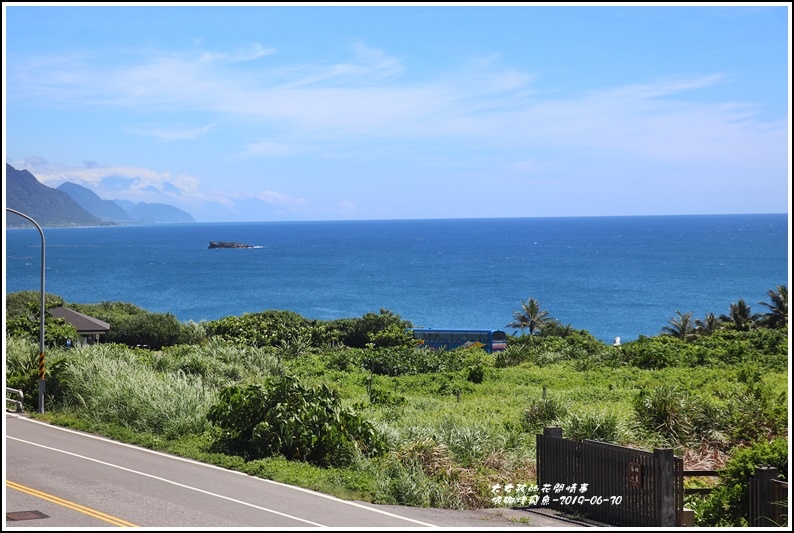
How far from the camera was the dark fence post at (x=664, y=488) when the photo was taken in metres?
12.5

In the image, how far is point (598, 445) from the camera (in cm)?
1355

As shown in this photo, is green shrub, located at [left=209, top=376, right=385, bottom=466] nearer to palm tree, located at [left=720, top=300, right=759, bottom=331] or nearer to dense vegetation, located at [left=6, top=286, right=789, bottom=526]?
dense vegetation, located at [left=6, top=286, right=789, bottom=526]

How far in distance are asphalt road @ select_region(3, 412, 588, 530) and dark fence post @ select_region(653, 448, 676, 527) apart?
1.49m

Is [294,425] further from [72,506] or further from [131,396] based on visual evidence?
[131,396]

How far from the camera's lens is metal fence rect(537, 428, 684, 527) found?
12500mm

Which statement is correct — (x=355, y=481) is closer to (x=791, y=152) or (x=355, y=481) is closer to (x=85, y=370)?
(x=791, y=152)

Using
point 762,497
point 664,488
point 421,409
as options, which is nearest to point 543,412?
point 421,409

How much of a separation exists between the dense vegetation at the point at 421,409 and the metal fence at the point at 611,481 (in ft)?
2.46

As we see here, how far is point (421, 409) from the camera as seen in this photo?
1082 inches

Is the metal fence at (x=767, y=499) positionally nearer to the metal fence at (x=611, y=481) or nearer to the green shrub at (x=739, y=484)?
the green shrub at (x=739, y=484)

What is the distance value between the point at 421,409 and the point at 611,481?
47.5 feet

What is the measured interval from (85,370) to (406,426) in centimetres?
1140

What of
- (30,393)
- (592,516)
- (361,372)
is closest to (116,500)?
(592,516)

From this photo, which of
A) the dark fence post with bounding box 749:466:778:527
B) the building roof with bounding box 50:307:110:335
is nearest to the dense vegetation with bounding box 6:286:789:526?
the dark fence post with bounding box 749:466:778:527
